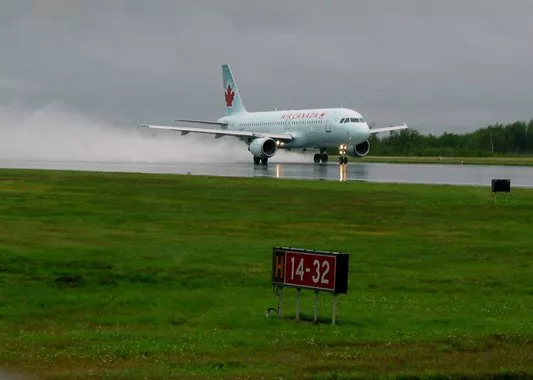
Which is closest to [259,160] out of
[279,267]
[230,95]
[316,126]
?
[316,126]

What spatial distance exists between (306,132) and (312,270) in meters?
83.6

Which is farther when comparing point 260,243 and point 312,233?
point 312,233

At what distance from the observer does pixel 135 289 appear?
70.2ft

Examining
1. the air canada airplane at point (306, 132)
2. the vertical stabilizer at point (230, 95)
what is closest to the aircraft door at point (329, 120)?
the air canada airplane at point (306, 132)

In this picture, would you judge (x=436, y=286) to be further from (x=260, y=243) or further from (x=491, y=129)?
(x=491, y=129)

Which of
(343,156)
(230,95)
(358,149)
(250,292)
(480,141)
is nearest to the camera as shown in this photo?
(250,292)

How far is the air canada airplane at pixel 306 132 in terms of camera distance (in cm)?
9550

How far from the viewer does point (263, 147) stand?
95188 millimetres

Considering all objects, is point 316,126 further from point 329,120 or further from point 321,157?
point 321,157

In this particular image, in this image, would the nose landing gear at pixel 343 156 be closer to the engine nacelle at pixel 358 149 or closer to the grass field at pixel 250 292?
the engine nacelle at pixel 358 149

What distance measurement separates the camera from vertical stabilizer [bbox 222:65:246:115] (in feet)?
Answer: 402

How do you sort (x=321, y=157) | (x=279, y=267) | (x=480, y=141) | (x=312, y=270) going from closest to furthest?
(x=312, y=270)
(x=279, y=267)
(x=321, y=157)
(x=480, y=141)

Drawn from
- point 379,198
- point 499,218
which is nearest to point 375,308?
point 499,218

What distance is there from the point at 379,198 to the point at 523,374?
31.9m
